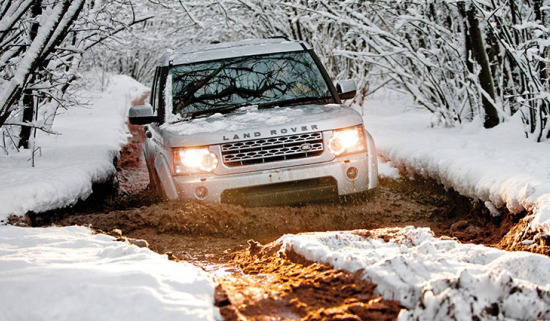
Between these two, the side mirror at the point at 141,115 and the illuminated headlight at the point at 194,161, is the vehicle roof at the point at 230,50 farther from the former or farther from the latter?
the illuminated headlight at the point at 194,161

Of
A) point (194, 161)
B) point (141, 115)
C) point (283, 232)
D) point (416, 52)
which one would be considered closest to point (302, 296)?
point (283, 232)

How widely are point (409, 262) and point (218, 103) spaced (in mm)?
3252

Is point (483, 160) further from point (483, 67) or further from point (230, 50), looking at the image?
point (230, 50)

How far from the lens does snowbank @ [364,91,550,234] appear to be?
4.51 metres

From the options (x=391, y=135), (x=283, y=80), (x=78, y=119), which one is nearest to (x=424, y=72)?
(x=391, y=135)

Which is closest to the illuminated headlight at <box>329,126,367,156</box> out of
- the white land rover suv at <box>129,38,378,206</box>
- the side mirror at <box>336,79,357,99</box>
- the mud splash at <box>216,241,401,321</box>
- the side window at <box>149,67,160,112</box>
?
the white land rover suv at <box>129,38,378,206</box>

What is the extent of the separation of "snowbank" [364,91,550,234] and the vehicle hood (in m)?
1.27

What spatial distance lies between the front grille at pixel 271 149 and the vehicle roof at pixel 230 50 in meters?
1.57

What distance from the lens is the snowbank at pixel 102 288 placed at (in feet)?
8.25

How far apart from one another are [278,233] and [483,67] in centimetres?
465

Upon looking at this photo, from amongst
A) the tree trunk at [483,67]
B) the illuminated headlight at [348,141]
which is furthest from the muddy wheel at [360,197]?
the tree trunk at [483,67]

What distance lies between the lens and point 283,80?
601 centimetres

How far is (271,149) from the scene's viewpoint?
5.04 meters

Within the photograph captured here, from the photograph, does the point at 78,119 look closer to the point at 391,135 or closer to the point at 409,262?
→ the point at 391,135
